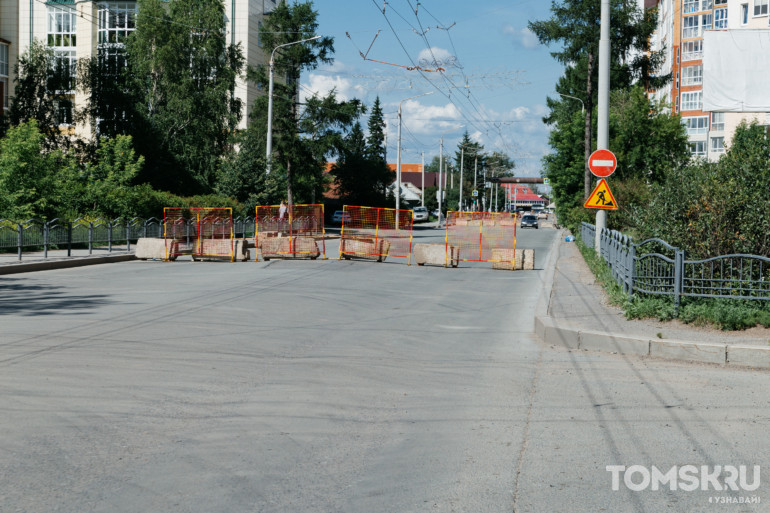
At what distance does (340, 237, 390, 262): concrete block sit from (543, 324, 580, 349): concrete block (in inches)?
621

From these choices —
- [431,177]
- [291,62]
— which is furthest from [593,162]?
[431,177]

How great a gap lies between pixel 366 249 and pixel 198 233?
22.6 feet

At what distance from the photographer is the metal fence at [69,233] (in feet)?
74.2

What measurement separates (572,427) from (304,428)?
2.01 metres

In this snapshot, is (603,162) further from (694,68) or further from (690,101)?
(690,101)

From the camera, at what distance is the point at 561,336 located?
33.6 ft

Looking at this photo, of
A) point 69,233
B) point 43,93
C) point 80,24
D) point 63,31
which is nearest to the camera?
point 69,233

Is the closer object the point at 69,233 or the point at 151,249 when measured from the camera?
the point at 69,233

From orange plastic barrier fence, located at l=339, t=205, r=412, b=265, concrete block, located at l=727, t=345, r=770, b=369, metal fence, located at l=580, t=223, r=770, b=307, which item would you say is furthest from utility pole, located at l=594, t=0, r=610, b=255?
concrete block, located at l=727, t=345, r=770, b=369

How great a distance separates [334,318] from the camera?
484 inches

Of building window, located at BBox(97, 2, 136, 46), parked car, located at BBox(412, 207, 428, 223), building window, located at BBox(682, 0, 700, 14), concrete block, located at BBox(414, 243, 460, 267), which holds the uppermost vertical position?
building window, located at BBox(682, 0, 700, 14)

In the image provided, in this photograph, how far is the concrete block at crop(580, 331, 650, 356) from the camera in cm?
938

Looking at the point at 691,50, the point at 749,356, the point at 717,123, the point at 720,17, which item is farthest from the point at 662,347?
the point at 691,50

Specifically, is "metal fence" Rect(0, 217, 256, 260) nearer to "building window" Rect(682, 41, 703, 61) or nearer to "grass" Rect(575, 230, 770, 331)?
"grass" Rect(575, 230, 770, 331)
